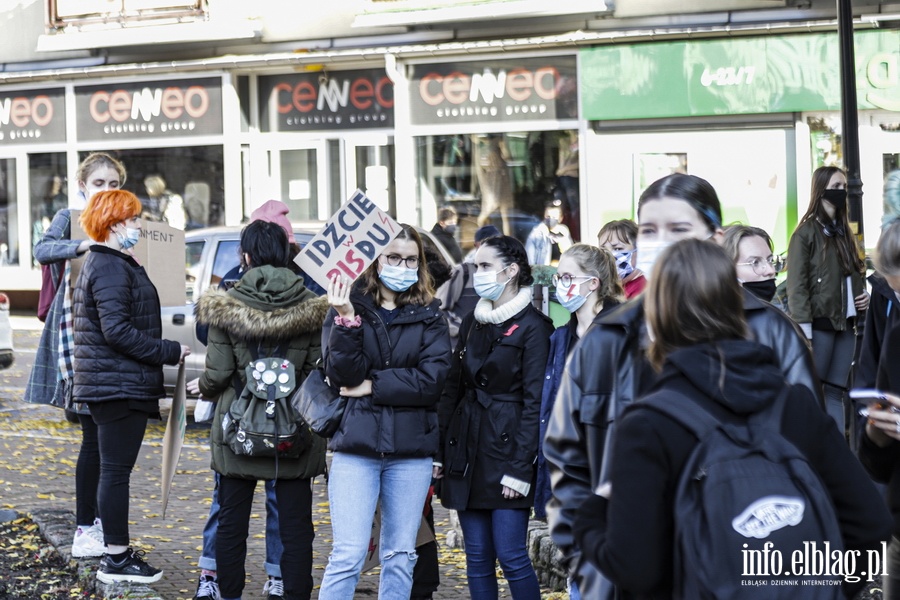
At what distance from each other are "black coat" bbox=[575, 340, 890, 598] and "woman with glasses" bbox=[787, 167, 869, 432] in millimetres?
5950

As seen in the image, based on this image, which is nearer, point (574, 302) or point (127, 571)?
point (574, 302)

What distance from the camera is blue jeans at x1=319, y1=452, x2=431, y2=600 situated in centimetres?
525

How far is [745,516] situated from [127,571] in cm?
445

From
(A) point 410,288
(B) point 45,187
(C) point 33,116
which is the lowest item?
(A) point 410,288

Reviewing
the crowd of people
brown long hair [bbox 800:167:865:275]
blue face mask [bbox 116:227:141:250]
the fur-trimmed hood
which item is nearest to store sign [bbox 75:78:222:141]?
the crowd of people

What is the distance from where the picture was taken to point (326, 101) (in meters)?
20.2

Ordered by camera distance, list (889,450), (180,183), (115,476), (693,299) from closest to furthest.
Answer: (693,299)
(889,450)
(115,476)
(180,183)

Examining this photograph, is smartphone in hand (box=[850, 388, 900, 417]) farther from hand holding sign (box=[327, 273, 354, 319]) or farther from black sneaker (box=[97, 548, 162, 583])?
black sneaker (box=[97, 548, 162, 583])

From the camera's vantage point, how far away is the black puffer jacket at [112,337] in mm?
6211

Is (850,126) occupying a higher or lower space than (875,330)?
higher

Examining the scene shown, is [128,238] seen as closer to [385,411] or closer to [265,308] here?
[265,308]

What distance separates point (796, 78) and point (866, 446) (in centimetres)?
1285

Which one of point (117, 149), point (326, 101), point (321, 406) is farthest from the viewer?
point (117, 149)

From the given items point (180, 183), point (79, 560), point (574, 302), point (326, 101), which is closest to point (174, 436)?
point (79, 560)
